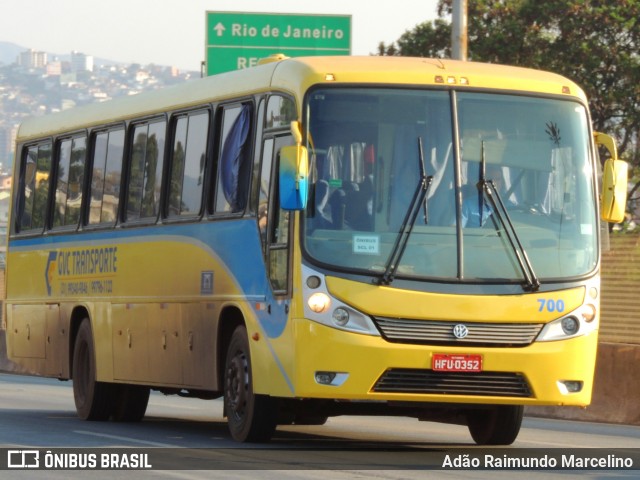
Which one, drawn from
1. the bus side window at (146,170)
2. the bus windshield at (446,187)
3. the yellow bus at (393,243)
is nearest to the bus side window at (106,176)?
the bus side window at (146,170)

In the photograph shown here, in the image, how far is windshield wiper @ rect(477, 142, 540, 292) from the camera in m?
15.0

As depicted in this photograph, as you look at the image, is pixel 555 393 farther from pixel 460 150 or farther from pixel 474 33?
pixel 474 33

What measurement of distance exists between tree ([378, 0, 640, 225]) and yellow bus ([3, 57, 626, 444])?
92.7ft

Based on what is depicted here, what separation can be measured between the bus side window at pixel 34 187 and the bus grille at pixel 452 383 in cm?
881

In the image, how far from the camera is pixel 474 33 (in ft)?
153

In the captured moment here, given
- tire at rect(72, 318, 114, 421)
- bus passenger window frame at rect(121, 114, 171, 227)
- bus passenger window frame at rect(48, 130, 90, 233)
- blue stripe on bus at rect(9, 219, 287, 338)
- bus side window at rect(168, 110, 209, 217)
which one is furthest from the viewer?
bus passenger window frame at rect(48, 130, 90, 233)

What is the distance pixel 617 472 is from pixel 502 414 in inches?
104

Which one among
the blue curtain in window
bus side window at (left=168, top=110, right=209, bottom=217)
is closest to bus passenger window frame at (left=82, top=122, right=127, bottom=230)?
bus side window at (left=168, top=110, right=209, bottom=217)

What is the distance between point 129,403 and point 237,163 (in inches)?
188

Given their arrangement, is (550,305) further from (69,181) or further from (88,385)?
(69,181)

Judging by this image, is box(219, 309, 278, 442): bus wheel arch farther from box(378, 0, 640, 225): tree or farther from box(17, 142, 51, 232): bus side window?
box(378, 0, 640, 225): tree

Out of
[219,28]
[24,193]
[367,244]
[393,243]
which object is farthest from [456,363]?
[219,28]

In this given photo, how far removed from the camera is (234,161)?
662 inches

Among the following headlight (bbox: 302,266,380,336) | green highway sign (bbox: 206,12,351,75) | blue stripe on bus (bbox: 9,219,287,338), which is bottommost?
headlight (bbox: 302,266,380,336)
